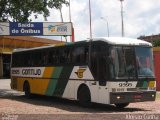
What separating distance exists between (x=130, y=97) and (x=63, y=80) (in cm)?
443

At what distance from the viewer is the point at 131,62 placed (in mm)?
18484

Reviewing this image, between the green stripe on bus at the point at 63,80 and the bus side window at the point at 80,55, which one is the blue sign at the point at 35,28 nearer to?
the green stripe on bus at the point at 63,80

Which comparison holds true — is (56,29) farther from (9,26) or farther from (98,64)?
(98,64)

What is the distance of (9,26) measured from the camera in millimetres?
31156

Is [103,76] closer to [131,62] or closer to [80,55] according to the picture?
[131,62]

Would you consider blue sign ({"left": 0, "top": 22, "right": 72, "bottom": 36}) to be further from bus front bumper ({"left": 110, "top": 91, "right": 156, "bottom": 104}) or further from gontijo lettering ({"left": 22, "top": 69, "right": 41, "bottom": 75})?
bus front bumper ({"left": 110, "top": 91, "right": 156, "bottom": 104})

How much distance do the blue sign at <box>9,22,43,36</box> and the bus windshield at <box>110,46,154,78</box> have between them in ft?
45.8

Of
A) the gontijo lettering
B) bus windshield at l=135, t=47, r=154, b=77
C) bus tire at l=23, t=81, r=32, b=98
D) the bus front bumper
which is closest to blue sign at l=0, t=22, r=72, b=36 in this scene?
the gontijo lettering

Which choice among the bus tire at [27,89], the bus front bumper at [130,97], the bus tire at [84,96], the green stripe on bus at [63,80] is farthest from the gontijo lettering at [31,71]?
the bus front bumper at [130,97]

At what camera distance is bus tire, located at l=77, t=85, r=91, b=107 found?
771 inches

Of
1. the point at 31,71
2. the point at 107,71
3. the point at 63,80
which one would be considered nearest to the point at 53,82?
the point at 63,80

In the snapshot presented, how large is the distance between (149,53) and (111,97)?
105 inches

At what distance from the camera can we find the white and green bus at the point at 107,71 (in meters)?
18.2

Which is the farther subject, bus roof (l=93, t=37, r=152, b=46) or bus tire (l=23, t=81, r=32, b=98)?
bus tire (l=23, t=81, r=32, b=98)
